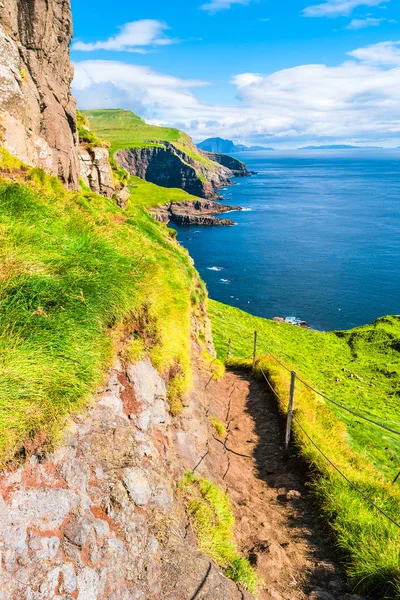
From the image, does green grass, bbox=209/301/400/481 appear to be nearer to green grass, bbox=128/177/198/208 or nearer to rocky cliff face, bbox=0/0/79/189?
rocky cliff face, bbox=0/0/79/189

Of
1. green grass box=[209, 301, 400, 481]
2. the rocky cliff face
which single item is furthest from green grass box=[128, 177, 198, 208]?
the rocky cliff face

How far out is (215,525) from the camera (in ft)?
23.5

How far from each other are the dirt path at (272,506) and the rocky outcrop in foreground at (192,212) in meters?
132

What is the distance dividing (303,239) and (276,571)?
113 meters

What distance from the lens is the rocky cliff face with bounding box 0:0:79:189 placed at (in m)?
12.8

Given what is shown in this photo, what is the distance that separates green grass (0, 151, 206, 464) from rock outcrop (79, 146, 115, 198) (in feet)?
32.3

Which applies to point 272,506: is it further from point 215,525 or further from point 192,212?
point 192,212

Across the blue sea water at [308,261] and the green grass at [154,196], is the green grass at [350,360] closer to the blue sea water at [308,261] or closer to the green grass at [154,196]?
the blue sea water at [308,261]

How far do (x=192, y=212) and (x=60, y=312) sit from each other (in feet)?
522

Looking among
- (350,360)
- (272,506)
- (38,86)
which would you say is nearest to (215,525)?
(272,506)

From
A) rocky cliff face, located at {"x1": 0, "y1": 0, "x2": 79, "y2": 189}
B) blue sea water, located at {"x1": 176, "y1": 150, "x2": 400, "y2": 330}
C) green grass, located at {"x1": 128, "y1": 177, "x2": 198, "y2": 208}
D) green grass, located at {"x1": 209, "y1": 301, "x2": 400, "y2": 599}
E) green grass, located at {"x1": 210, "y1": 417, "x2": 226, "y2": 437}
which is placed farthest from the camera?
green grass, located at {"x1": 128, "y1": 177, "x2": 198, "y2": 208}

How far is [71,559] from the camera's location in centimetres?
462

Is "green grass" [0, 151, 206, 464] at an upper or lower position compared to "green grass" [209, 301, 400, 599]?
upper

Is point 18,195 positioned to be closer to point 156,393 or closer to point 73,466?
point 156,393
